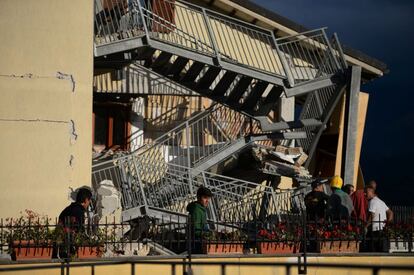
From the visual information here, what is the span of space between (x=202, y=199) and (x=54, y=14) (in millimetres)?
4788

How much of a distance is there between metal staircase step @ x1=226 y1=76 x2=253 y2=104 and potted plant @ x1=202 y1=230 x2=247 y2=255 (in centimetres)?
750

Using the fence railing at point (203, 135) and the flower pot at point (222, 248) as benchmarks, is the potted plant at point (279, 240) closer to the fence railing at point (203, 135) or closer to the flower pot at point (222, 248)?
the flower pot at point (222, 248)

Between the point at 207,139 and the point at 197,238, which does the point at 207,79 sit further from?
the point at 197,238

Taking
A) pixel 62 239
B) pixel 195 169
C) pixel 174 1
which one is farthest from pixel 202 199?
pixel 174 1

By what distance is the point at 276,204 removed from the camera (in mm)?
29672

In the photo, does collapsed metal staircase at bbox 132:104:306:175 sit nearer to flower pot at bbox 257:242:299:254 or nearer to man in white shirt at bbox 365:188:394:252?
man in white shirt at bbox 365:188:394:252

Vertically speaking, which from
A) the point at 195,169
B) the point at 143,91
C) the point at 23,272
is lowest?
the point at 23,272

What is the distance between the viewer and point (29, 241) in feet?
68.6

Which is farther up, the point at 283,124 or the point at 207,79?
the point at 207,79

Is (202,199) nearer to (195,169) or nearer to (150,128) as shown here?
(195,169)

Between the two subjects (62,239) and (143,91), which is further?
(143,91)

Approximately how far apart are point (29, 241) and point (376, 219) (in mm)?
6861

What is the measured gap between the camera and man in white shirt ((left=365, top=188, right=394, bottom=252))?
23.5m

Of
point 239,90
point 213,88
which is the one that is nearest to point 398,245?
point 239,90
